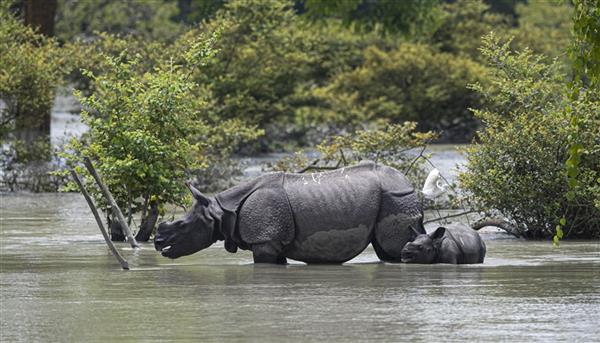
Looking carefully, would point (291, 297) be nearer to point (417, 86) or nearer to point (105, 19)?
point (417, 86)

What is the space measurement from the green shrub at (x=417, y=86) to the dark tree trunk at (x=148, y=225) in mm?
23388

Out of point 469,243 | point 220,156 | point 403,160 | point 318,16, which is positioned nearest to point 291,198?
point 469,243

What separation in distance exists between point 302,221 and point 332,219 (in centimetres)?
28

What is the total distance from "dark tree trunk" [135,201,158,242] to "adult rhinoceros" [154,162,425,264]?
2696 millimetres

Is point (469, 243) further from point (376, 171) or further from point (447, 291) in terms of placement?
point (447, 291)

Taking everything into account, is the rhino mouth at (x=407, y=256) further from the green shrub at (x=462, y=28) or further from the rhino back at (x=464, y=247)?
the green shrub at (x=462, y=28)

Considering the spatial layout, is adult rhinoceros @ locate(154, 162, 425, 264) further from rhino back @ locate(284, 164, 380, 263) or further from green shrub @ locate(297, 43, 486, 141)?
green shrub @ locate(297, 43, 486, 141)

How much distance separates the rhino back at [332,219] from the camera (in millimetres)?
15414

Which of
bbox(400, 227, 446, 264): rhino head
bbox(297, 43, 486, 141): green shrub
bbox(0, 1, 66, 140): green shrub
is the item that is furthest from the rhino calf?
bbox(297, 43, 486, 141): green shrub

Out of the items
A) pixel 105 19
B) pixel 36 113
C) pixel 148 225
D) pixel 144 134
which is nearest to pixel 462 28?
pixel 105 19

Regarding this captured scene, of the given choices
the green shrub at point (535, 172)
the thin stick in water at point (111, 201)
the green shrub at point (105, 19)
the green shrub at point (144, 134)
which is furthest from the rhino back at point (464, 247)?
the green shrub at point (105, 19)

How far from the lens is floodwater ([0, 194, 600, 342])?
35.8 feet

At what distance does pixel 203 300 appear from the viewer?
12.6 m

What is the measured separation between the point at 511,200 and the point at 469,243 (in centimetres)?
326
